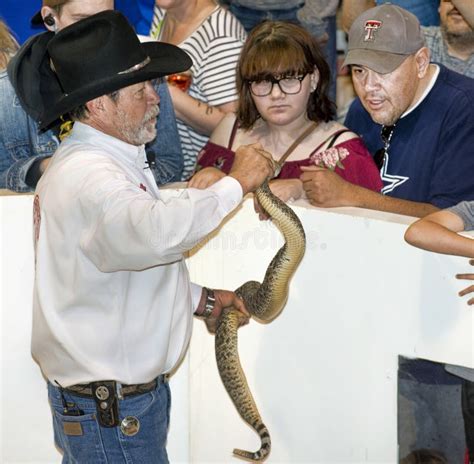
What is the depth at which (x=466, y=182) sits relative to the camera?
147 inches

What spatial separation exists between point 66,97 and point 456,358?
150cm

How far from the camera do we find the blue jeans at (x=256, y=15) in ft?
16.2

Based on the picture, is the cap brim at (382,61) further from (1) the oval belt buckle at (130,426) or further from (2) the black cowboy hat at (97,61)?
(1) the oval belt buckle at (130,426)

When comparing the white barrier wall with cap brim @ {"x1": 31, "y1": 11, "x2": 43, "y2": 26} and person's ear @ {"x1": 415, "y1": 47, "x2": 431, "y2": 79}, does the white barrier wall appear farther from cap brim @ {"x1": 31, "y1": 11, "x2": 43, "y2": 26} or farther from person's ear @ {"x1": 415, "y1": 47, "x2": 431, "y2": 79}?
cap brim @ {"x1": 31, "y1": 11, "x2": 43, "y2": 26}

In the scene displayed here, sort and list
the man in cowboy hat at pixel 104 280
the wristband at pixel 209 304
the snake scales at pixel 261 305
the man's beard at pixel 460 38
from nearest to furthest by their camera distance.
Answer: the man in cowboy hat at pixel 104 280, the snake scales at pixel 261 305, the wristband at pixel 209 304, the man's beard at pixel 460 38

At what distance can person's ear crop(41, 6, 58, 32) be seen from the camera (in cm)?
Result: 418

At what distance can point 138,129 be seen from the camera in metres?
3.50

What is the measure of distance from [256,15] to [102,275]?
201 cm

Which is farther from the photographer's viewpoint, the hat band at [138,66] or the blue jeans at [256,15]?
the blue jeans at [256,15]

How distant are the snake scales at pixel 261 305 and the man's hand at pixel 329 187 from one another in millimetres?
119

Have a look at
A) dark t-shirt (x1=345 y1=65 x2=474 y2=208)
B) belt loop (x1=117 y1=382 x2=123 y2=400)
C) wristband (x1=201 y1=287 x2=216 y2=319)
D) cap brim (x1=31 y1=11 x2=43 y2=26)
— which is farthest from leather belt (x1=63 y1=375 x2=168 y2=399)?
cap brim (x1=31 y1=11 x2=43 y2=26)

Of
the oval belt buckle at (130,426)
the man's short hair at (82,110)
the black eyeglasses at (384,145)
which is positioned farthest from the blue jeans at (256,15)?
the oval belt buckle at (130,426)

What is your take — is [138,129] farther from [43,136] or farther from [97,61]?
[43,136]

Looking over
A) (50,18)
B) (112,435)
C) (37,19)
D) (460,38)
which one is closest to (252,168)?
(112,435)
